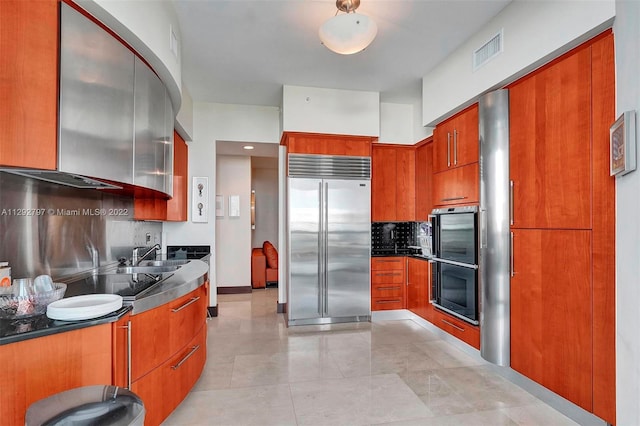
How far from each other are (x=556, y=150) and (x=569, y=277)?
2.84 ft

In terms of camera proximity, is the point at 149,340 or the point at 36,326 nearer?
the point at 36,326

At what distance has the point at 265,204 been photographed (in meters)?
7.62

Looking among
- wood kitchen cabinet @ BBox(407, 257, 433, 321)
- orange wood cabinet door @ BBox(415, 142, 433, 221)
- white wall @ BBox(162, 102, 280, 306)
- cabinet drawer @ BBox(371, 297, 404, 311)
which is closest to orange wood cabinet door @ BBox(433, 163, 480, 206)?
orange wood cabinet door @ BBox(415, 142, 433, 221)

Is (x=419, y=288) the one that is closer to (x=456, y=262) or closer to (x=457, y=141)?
(x=456, y=262)

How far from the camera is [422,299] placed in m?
4.06

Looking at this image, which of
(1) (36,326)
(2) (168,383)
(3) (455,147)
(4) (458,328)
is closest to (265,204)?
(3) (455,147)

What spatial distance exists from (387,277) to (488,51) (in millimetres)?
2808

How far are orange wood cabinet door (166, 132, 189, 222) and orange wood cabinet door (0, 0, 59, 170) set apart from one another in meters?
2.33

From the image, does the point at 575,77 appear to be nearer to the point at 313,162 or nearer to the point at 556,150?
the point at 556,150

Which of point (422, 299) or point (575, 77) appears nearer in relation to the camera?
point (575, 77)

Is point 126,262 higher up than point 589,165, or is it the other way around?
point 589,165

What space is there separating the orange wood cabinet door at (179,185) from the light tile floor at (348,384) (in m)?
1.51

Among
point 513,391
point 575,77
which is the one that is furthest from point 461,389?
point 575,77

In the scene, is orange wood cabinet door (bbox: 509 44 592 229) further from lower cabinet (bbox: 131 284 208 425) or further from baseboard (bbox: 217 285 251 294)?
baseboard (bbox: 217 285 251 294)
